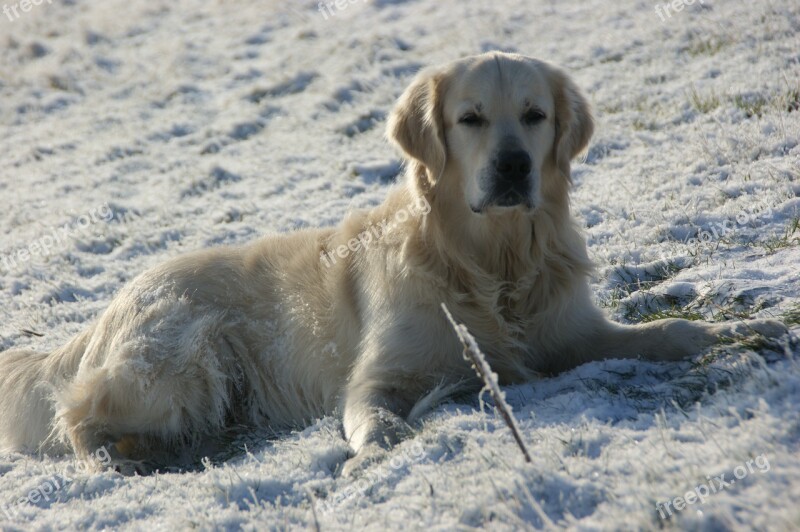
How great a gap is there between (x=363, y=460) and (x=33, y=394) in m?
2.44

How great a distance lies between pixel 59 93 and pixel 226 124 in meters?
4.12

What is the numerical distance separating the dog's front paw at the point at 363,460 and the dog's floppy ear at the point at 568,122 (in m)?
1.85

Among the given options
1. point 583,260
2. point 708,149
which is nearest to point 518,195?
point 583,260

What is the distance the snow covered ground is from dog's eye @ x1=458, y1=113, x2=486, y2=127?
52.9 inches

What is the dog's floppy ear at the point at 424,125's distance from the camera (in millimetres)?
4043

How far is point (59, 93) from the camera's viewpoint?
12586 mm

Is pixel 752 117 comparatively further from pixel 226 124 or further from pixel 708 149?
pixel 226 124
